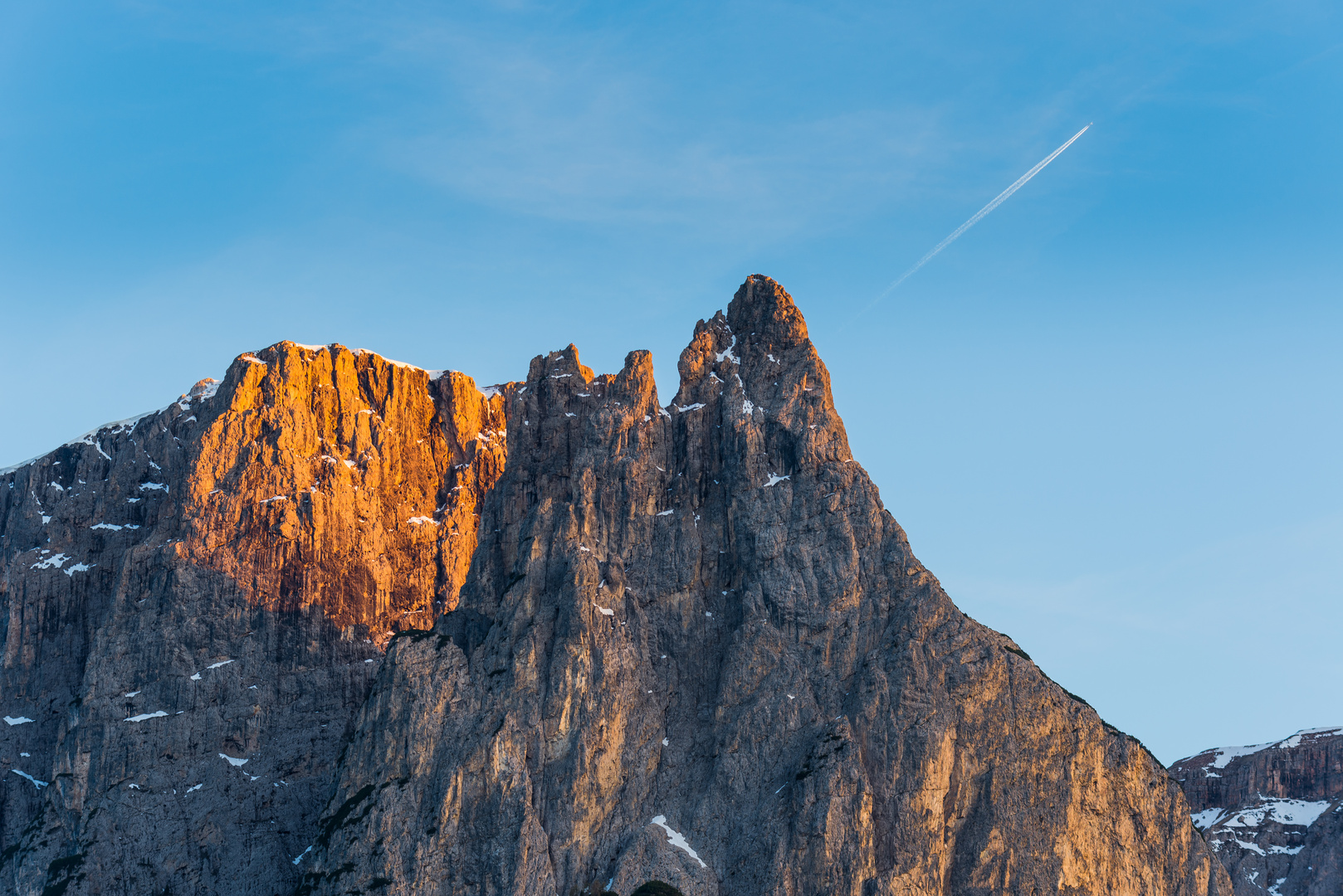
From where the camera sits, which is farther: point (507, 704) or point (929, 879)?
point (507, 704)

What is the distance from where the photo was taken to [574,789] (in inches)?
7594

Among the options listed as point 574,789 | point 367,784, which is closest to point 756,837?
point 574,789

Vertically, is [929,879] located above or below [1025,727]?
below

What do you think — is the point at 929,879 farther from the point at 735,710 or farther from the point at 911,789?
the point at 735,710

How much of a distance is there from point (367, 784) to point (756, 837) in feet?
161

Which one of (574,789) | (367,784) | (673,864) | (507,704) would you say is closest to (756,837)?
(673,864)

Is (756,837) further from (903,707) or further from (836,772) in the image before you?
(903,707)

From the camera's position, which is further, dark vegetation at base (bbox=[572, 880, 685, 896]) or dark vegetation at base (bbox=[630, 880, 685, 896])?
dark vegetation at base (bbox=[572, 880, 685, 896])

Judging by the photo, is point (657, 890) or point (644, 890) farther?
point (644, 890)

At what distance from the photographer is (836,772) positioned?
617ft

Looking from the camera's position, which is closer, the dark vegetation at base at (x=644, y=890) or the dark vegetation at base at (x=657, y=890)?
the dark vegetation at base at (x=657, y=890)

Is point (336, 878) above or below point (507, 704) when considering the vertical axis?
below

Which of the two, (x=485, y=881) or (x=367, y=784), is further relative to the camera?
(x=367, y=784)

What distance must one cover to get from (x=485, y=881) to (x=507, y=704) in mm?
23087
